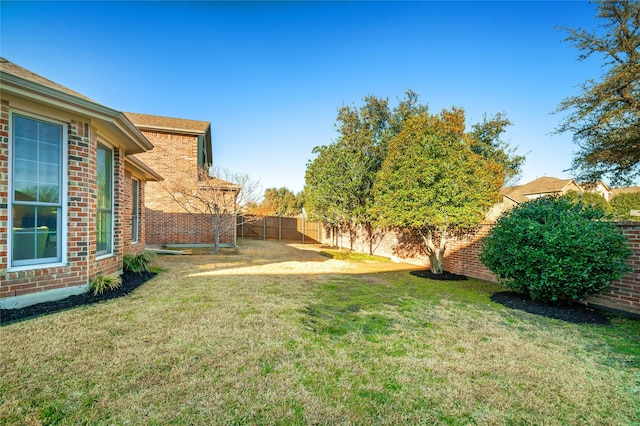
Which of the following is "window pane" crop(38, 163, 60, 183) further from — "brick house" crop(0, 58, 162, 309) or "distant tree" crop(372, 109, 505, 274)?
"distant tree" crop(372, 109, 505, 274)

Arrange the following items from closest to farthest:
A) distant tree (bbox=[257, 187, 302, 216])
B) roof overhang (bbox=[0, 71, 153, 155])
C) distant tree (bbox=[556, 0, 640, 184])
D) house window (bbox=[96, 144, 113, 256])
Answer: roof overhang (bbox=[0, 71, 153, 155]), house window (bbox=[96, 144, 113, 256]), distant tree (bbox=[556, 0, 640, 184]), distant tree (bbox=[257, 187, 302, 216])

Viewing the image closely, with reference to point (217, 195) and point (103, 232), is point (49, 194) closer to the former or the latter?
point (103, 232)

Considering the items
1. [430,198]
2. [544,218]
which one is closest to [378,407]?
[544,218]

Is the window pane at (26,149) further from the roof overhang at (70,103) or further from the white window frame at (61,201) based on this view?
the roof overhang at (70,103)

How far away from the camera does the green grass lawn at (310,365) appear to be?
2.13 m

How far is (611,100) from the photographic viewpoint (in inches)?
455

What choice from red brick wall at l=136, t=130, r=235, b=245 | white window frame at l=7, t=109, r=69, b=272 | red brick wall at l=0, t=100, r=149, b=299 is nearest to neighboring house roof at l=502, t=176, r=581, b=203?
red brick wall at l=136, t=130, r=235, b=245

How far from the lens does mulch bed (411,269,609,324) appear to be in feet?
15.0

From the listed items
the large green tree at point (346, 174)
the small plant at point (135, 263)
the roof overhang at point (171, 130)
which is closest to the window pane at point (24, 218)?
the small plant at point (135, 263)

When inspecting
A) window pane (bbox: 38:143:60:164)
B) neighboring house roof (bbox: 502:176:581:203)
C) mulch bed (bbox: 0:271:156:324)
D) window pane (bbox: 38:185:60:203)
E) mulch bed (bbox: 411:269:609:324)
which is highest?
neighboring house roof (bbox: 502:176:581:203)

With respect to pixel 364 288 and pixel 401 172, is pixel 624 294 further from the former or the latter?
pixel 401 172

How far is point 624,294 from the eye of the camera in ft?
16.1

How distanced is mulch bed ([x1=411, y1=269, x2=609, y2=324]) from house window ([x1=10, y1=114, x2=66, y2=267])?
8.00m

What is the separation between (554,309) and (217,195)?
11.9 metres
